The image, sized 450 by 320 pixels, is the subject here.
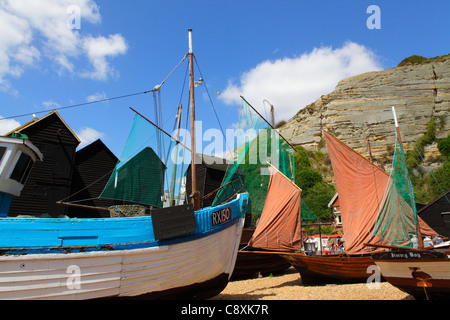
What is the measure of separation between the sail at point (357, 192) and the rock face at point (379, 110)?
6029cm

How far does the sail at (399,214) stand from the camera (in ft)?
39.5

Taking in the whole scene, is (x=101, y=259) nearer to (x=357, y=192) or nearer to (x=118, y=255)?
(x=118, y=255)

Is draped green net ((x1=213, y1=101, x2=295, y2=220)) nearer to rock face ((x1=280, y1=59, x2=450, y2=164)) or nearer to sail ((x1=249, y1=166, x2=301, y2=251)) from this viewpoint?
sail ((x1=249, y1=166, x2=301, y2=251))

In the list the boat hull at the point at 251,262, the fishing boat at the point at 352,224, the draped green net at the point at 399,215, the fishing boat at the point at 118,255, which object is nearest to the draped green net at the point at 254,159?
the boat hull at the point at 251,262

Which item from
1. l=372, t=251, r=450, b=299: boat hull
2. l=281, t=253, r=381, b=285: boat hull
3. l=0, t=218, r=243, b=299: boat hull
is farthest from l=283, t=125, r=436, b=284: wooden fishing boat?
l=0, t=218, r=243, b=299: boat hull

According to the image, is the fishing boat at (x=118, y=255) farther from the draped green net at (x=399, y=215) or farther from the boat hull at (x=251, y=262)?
the boat hull at (x=251, y=262)

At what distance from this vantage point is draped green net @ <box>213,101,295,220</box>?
1833 cm

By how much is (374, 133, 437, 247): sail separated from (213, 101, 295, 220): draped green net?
7.10m

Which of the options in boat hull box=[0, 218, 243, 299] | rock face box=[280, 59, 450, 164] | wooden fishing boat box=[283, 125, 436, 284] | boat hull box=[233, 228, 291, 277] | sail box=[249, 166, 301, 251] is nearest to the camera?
boat hull box=[0, 218, 243, 299]

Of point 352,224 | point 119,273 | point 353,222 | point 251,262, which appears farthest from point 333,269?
point 119,273

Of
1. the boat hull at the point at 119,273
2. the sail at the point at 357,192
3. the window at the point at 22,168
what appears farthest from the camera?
the sail at the point at 357,192

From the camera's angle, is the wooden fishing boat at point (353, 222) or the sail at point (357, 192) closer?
the wooden fishing boat at point (353, 222)

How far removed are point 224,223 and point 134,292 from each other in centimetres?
316
